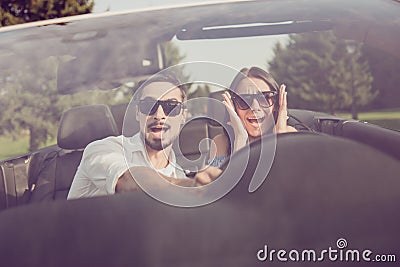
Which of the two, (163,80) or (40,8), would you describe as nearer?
(163,80)

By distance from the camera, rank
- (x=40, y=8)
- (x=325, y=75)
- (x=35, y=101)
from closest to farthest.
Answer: (x=325, y=75) < (x=35, y=101) < (x=40, y=8)

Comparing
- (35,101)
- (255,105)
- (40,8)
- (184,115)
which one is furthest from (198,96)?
(40,8)

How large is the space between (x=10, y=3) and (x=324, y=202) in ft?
46.4

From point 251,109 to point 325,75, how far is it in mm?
234

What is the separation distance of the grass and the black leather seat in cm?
6

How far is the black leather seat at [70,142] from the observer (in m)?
1.94

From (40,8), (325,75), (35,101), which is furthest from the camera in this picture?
(40,8)

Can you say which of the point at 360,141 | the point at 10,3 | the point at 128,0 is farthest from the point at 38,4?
the point at 360,141

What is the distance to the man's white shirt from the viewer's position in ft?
6.25

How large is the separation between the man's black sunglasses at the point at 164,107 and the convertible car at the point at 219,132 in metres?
0.04

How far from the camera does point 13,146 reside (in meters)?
2.04

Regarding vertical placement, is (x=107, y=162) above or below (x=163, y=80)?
below

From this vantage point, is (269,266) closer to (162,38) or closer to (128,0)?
(162,38)

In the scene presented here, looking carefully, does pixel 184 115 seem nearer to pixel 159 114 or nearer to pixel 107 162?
pixel 159 114
